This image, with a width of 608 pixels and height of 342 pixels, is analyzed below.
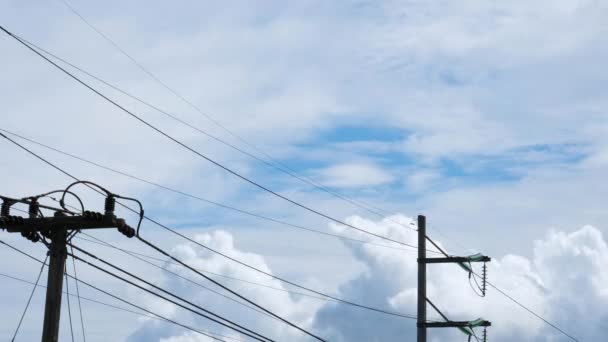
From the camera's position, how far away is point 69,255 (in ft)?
83.1

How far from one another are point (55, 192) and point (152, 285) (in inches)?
135

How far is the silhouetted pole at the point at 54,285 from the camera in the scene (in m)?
23.7

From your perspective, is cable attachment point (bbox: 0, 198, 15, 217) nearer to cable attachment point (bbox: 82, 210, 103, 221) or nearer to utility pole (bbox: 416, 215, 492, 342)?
cable attachment point (bbox: 82, 210, 103, 221)

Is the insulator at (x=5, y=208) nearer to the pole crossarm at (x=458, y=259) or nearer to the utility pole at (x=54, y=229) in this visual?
the utility pole at (x=54, y=229)

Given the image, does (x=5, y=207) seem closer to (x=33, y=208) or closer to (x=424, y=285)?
(x=33, y=208)

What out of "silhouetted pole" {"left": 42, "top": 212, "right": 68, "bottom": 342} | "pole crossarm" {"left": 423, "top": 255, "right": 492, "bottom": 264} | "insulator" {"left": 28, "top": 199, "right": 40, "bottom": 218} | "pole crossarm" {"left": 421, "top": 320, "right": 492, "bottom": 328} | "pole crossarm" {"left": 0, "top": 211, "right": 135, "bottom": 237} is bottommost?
"silhouetted pole" {"left": 42, "top": 212, "right": 68, "bottom": 342}

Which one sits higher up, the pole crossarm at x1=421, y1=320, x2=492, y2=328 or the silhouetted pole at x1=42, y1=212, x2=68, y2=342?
the pole crossarm at x1=421, y1=320, x2=492, y2=328

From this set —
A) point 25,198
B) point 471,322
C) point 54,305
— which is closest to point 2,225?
point 25,198

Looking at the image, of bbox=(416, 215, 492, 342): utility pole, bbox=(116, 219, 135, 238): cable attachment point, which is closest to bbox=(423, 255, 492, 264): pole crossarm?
bbox=(416, 215, 492, 342): utility pole

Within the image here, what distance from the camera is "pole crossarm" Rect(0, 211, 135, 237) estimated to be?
2436 cm

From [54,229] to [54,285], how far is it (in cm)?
145

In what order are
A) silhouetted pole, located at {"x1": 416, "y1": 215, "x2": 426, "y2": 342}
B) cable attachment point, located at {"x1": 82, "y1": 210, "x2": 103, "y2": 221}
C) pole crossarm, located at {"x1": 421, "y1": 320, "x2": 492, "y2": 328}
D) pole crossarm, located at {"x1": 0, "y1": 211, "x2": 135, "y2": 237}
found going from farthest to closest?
1. pole crossarm, located at {"x1": 421, "y1": 320, "x2": 492, "y2": 328}
2. silhouetted pole, located at {"x1": 416, "y1": 215, "x2": 426, "y2": 342}
3. pole crossarm, located at {"x1": 0, "y1": 211, "x2": 135, "y2": 237}
4. cable attachment point, located at {"x1": 82, "y1": 210, "x2": 103, "y2": 221}

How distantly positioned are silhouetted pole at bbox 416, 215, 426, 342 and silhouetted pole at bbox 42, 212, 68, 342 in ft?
58.5

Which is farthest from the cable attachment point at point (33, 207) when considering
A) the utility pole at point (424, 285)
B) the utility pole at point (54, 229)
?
the utility pole at point (424, 285)
